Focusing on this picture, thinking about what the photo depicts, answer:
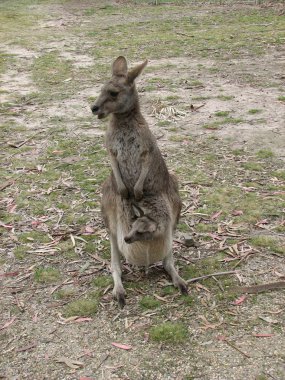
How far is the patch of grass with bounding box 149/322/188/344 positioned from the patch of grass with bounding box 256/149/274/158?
2.58 metres

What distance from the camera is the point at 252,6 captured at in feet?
44.5

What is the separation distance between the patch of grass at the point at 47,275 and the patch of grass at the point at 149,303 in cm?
63

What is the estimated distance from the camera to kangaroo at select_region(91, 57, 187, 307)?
2934 mm

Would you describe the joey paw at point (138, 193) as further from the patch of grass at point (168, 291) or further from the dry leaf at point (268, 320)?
the dry leaf at point (268, 320)

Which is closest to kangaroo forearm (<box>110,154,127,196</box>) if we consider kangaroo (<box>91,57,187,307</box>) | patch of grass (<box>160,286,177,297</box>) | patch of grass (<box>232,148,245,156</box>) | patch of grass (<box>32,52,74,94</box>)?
kangaroo (<box>91,57,187,307</box>)

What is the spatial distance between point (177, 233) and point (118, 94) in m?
1.18

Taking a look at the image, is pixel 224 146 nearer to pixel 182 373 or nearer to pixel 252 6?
pixel 182 373

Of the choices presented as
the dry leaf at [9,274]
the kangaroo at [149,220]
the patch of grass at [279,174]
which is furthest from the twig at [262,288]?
the patch of grass at [279,174]

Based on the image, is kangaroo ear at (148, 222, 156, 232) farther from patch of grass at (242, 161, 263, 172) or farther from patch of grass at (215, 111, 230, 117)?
patch of grass at (215, 111, 230, 117)

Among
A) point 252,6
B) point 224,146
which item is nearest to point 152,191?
point 224,146

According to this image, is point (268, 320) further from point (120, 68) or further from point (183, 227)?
point (120, 68)

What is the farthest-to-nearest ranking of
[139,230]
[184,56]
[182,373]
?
[184,56], [139,230], [182,373]

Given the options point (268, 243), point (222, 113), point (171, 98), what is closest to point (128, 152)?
point (268, 243)

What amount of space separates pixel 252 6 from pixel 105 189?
12.0m
